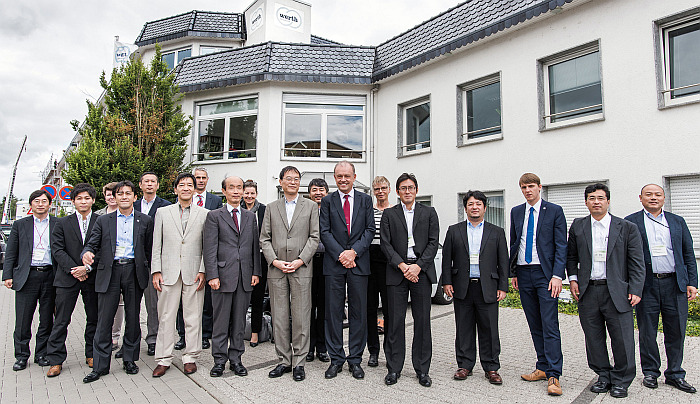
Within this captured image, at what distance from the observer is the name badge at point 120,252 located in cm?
501

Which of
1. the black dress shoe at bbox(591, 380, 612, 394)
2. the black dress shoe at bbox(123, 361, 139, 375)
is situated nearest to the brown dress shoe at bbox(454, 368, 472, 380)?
the black dress shoe at bbox(591, 380, 612, 394)

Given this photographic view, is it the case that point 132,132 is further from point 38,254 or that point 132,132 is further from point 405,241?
point 405,241

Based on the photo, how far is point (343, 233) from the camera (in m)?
4.95

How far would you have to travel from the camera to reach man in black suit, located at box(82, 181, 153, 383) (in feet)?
16.0

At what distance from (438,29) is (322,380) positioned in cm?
988

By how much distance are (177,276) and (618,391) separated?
470 cm

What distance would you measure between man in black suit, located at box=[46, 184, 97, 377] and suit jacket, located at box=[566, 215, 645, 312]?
541cm

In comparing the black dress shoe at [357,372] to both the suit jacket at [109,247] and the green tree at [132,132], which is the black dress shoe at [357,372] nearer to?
the suit jacket at [109,247]

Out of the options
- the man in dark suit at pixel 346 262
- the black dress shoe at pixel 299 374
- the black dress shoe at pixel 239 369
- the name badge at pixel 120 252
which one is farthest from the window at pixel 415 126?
the name badge at pixel 120 252

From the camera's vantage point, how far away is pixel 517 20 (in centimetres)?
962

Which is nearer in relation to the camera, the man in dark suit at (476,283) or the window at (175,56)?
the man in dark suit at (476,283)

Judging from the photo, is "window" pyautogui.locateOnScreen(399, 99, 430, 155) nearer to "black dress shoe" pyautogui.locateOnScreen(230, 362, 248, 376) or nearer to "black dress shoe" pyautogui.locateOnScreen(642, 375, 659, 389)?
"black dress shoe" pyautogui.locateOnScreen(642, 375, 659, 389)

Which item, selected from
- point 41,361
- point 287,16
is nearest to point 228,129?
point 287,16

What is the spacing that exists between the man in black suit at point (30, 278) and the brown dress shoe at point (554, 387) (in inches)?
220
